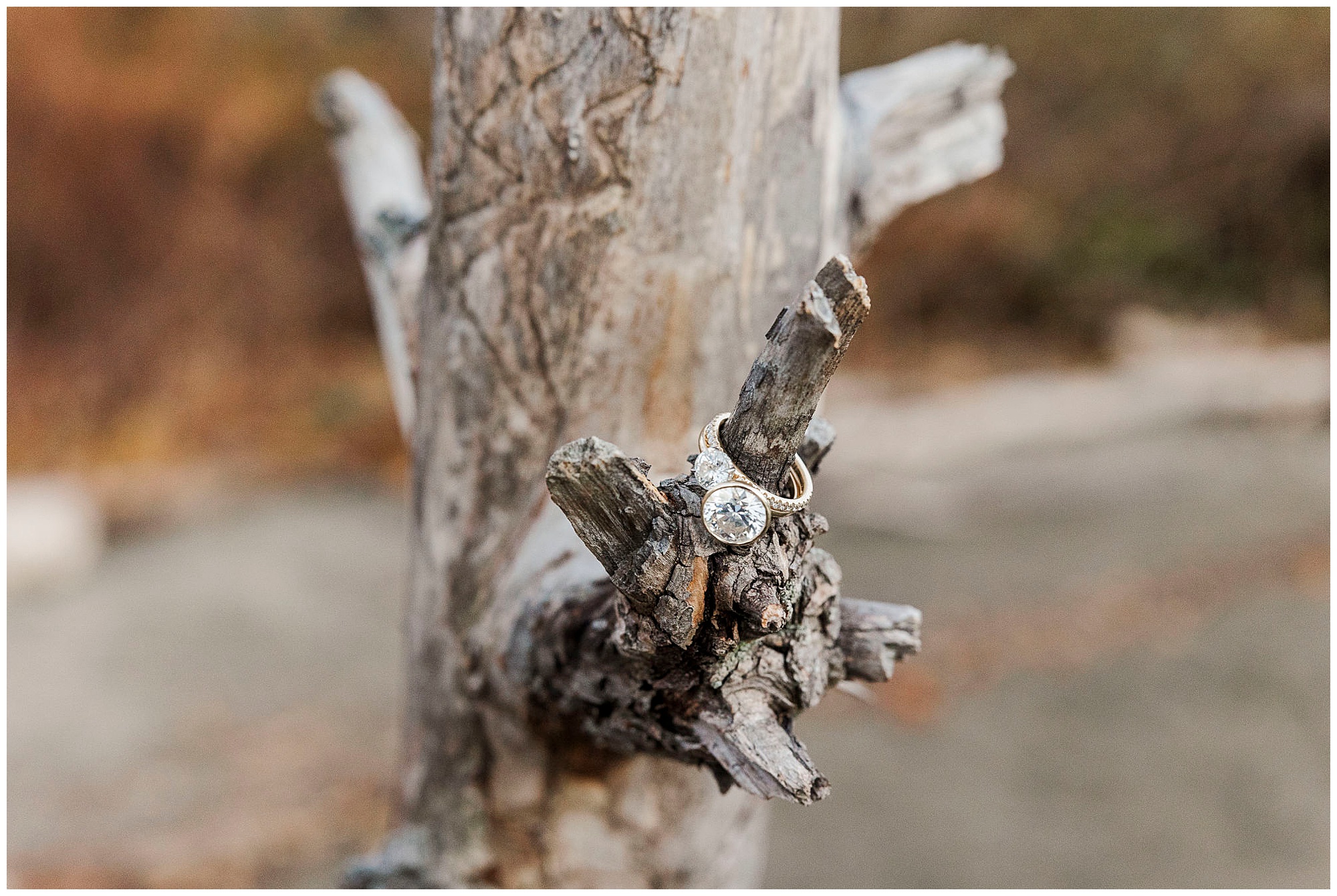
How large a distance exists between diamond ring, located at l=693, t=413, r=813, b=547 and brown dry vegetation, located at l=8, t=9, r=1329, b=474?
480cm

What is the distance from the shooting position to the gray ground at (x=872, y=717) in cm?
295

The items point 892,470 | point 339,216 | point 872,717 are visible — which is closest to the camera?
point 872,717

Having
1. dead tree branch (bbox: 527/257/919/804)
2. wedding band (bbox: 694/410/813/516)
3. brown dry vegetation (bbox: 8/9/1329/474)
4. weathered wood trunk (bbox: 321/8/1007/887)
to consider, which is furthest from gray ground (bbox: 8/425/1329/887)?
wedding band (bbox: 694/410/813/516)

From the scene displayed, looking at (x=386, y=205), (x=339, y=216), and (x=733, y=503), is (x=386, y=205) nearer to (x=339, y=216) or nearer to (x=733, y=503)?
(x=733, y=503)

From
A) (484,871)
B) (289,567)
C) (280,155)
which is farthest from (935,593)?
(280,155)

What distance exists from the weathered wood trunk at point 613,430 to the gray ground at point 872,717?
1884 millimetres

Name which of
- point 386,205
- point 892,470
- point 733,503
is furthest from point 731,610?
point 892,470

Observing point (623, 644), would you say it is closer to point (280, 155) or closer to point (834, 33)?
point (834, 33)

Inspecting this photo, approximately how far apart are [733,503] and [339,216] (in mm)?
5614

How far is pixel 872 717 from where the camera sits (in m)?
3.65

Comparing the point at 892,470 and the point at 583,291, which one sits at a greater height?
the point at 892,470

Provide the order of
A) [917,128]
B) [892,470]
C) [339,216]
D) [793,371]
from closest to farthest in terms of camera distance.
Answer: [793,371]
[917,128]
[892,470]
[339,216]

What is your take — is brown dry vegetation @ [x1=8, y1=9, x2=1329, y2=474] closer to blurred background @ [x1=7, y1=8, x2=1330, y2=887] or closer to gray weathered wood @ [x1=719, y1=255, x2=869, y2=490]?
blurred background @ [x1=7, y1=8, x2=1330, y2=887]

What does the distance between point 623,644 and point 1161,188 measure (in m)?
7.50
